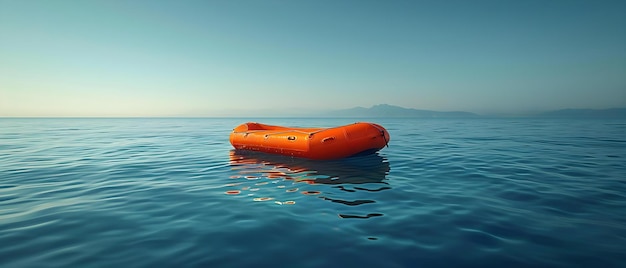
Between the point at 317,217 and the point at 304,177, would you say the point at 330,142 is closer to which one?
the point at 304,177

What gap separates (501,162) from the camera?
8.88 m

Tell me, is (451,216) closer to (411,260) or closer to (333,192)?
(411,260)

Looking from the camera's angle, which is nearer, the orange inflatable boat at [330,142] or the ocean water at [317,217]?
the ocean water at [317,217]

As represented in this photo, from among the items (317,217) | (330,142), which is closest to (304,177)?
(330,142)

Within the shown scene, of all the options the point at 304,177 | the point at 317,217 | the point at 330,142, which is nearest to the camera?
the point at 317,217

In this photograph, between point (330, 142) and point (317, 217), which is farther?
point (330, 142)

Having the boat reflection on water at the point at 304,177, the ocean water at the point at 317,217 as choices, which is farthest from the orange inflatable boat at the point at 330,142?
the ocean water at the point at 317,217

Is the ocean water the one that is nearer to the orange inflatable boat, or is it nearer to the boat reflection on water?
the boat reflection on water

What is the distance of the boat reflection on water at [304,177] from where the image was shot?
5595 mm

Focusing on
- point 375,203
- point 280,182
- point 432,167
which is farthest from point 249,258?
point 432,167

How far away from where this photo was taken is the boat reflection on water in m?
5.60

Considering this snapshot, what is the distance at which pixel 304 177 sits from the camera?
283 inches

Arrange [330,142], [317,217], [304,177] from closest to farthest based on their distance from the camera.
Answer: [317,217] → [304,177] → [330,142]

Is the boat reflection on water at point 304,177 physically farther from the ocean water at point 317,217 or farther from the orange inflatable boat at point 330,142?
the orange inflatable boat at point 330,142
